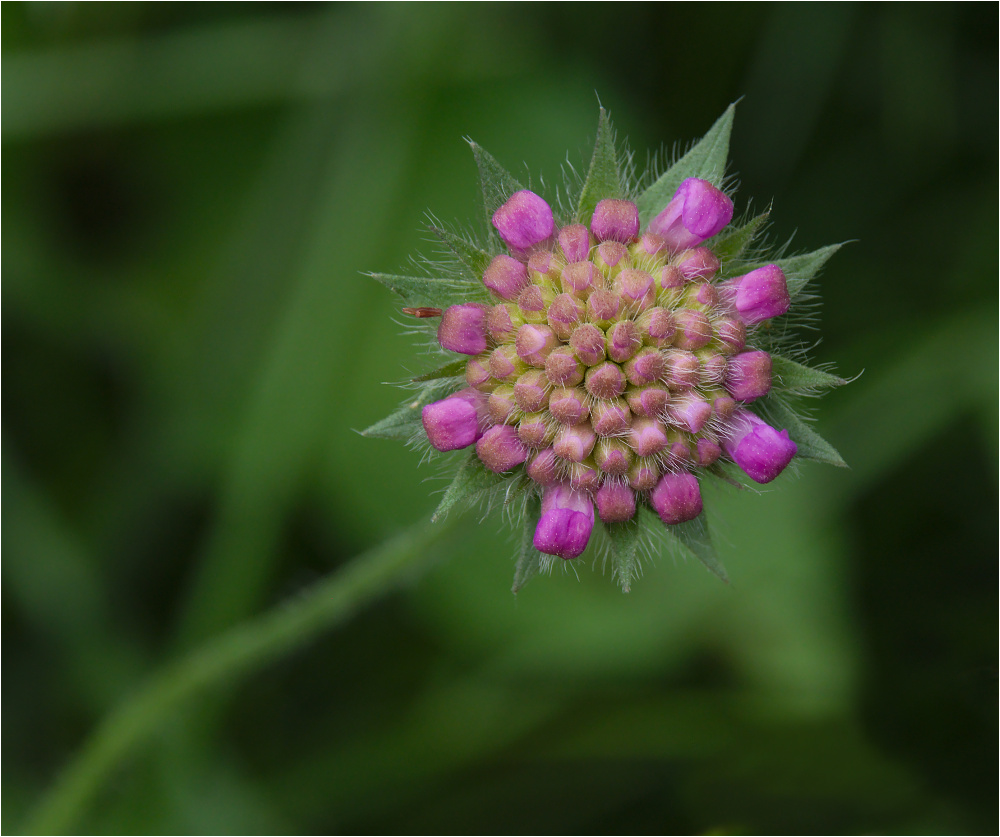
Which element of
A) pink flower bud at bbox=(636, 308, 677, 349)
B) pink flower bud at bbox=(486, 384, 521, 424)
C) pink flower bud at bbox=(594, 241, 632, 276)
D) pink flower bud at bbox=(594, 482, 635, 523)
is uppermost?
pink flower bud at bbox=(594, 241, 632, 276)

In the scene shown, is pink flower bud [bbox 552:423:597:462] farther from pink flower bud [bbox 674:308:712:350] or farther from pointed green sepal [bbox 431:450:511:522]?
pink flower bud [bbox 674:308:712:350]

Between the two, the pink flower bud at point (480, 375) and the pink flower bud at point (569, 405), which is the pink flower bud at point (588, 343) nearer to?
the pink flower bud at point (569, 405)

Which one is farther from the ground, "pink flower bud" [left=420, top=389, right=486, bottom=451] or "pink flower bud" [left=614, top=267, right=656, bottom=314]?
"pink flower bud" [left=614, top=267, right=656, bottom=314]

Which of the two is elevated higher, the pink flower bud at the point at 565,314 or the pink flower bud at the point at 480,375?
the pink flower bud at the point at 565,314

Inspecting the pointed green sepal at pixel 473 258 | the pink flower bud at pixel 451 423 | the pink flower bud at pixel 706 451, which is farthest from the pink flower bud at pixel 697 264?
the pink flower bud at pixel 451 423

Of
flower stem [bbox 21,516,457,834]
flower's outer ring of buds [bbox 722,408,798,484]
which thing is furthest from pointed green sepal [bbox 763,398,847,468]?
flower stem [bbox 21,516,457,834]
